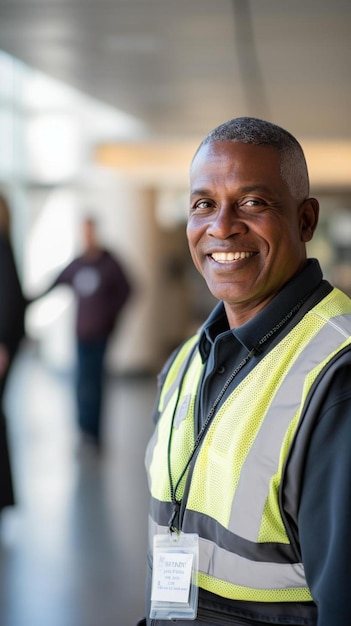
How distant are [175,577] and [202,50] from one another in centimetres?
418

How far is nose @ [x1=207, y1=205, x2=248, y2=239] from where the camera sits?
64.1 inches

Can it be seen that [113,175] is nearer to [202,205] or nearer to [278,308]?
[202,205]

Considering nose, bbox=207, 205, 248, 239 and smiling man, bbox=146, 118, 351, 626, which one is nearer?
smiling man, bbox=146, 118, 351, 626

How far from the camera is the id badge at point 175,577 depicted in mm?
1598

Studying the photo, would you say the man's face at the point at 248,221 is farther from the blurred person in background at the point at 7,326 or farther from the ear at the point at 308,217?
the blurred person in background at the point at 7,326

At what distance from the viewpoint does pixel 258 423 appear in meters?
1.53

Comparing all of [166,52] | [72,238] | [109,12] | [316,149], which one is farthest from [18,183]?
[316,149]

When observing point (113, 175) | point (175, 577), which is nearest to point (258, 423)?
point (175, 577)

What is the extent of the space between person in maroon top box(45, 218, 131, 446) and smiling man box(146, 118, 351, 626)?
6182mm

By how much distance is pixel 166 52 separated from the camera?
218 inches

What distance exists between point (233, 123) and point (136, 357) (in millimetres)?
11080

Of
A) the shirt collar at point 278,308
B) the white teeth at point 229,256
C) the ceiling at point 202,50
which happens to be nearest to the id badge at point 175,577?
the shirt collar at point 278,308

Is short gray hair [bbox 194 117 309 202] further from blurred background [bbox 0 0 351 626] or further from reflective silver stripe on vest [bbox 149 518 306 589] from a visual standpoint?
blurred background [bbox 0 0 351 626]

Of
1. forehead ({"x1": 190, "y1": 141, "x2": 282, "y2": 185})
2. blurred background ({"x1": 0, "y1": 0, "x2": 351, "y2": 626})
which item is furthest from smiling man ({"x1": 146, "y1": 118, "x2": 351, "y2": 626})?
blurred background ({"x1": 0, "y1": 0, "x2": 351, "y2": 626})
